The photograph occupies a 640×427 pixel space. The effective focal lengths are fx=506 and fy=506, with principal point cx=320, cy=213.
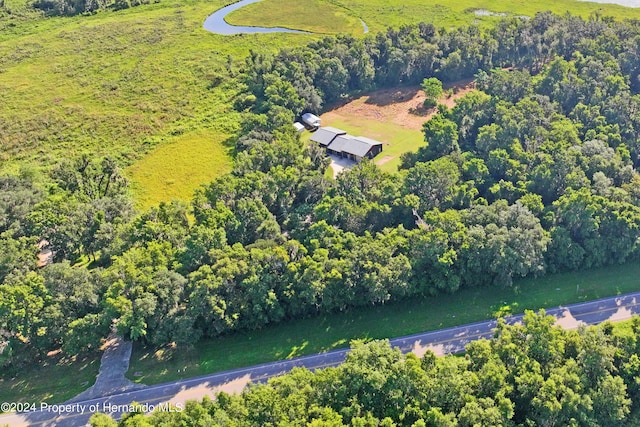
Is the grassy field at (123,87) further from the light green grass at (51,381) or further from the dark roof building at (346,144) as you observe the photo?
the light green grass at (51,381)

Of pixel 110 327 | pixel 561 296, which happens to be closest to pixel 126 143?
pixel 110 327

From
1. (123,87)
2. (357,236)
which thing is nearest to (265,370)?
(357,236)

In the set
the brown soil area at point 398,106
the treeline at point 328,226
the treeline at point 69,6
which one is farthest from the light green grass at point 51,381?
the treeline at point 69,6

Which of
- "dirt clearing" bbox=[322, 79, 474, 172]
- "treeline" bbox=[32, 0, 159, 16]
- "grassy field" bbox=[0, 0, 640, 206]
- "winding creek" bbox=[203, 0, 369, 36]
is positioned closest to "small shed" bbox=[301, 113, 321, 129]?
"dirt clearing" bbox=[322, 79, 474, 172]

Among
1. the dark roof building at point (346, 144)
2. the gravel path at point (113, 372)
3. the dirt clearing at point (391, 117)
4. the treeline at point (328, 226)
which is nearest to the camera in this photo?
the gravel path at point (113, 372)

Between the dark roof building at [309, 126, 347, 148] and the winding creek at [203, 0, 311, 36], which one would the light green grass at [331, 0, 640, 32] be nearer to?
the winding creek at [203, 0, 311, 36]
